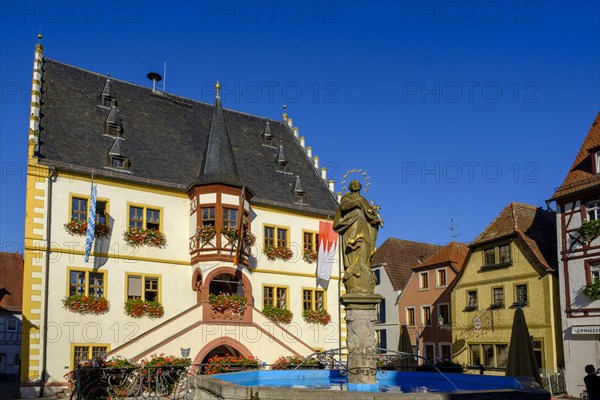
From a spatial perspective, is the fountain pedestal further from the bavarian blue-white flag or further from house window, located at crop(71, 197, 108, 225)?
house window, located at crop(71, 197, 108, 225)

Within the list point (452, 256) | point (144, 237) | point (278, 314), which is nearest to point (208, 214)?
point (144, 237)

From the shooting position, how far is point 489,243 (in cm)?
3662

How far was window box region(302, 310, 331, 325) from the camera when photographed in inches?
1267

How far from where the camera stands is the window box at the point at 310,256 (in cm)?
3288

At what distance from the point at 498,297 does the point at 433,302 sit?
730cm

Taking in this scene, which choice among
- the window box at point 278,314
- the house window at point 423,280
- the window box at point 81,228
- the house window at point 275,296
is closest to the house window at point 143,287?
the window box at point 81,228

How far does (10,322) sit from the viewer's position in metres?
45.9

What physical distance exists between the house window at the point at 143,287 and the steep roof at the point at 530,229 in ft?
61.0

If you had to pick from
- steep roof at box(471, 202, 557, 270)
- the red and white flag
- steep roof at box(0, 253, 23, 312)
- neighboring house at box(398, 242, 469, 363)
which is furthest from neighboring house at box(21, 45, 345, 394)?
steep roof at box(0, 253, 23, 312)

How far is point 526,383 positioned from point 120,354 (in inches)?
585

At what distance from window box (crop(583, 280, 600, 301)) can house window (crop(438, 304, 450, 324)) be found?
12.8m

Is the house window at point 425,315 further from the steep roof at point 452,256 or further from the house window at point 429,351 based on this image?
the steep roof at point 452,256

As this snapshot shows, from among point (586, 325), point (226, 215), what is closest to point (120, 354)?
point (226, 215)

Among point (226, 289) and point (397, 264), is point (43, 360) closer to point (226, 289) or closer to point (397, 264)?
point (226, 289)
